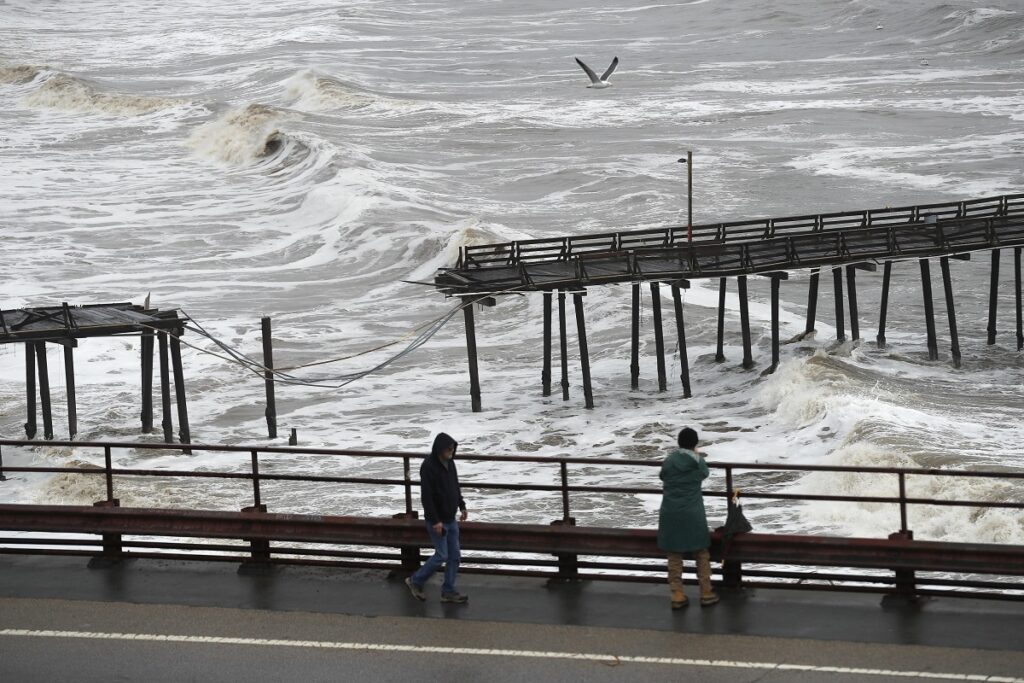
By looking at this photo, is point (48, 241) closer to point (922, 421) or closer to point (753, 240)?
point (753, 240)

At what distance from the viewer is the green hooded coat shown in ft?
29.0

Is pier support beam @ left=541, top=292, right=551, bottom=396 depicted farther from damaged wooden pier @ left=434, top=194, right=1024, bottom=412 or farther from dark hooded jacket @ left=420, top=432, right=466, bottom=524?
dark hooded jacket @ left=420, top=432, right=466, bottom=524

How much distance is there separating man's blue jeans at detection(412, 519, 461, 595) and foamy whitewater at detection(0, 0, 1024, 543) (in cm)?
926

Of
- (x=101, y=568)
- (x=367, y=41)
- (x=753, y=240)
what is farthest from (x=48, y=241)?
(x=367, y=41)

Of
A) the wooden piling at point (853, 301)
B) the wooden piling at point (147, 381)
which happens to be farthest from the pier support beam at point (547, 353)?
the wooden piling at point (147, 381)

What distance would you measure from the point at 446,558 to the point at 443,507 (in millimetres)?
325

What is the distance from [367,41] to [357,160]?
41.6 metres

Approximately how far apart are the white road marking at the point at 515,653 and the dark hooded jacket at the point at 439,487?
98 cm

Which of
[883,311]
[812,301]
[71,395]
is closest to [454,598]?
[71,395]

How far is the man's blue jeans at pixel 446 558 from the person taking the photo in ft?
29.9

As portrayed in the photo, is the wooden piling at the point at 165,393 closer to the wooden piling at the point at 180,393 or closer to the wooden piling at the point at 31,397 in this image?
the wooden piling at the point at 180,393

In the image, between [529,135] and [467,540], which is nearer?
[467,540]

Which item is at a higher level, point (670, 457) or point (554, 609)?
point (670, 457)

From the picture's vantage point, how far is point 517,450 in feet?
76.9
